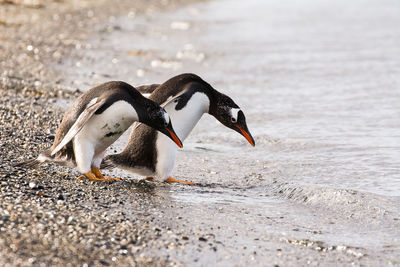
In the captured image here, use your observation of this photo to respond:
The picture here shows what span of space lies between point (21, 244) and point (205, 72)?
27.1 feet

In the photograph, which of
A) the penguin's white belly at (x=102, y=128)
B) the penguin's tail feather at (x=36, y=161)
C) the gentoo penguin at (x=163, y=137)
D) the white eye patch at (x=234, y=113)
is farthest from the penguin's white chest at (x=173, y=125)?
the penguin's tail feather at (x=36, y=161)

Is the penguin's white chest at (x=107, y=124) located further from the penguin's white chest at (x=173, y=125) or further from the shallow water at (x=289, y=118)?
the shallow water at (x=289, y=118)

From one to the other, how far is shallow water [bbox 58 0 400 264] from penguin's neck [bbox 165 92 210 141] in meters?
0.56

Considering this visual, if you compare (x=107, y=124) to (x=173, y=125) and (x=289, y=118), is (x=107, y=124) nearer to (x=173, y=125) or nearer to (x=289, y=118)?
(x=173, y=125)

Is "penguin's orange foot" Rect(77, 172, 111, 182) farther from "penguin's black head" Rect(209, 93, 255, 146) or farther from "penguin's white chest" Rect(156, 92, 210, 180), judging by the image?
"penguin's black head" Rect(209, 93, 255, 146)

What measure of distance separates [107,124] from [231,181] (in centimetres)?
140

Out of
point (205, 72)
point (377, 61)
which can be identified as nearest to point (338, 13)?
point (377, 61)

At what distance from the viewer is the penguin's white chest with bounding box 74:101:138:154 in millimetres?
5238

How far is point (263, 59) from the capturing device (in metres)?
12.9

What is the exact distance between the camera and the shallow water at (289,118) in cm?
502

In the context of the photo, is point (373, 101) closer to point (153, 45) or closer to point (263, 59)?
point (263, 59)

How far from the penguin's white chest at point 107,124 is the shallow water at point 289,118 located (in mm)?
707

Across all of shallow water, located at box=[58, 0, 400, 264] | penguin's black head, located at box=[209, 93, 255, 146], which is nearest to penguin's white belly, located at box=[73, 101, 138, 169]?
shallow water, located at box=[58, 0, 400, 264]

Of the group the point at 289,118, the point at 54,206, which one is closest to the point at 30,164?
the point at 54,206
